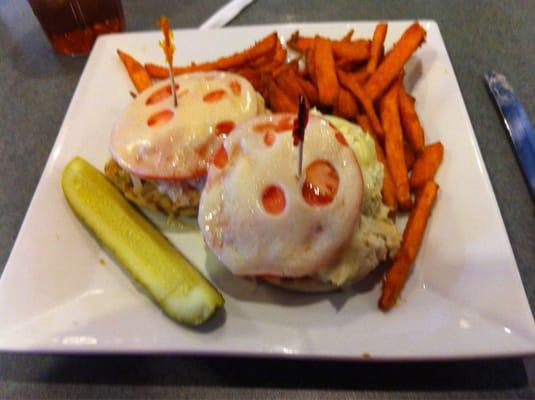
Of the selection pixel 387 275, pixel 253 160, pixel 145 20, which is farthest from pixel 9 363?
pixel 145 20

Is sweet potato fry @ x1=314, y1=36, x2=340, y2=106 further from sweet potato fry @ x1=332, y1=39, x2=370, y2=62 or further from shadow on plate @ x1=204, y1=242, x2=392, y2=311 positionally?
shadow on plate @ x1=204, y1=242, x2=392, y2=311

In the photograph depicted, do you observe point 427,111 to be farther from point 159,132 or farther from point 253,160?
point 159,132

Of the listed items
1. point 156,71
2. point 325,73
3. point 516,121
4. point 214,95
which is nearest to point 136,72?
point 156,71

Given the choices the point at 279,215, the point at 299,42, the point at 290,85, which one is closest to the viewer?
the point at 279,215

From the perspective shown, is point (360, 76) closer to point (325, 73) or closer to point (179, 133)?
point (325, 73)

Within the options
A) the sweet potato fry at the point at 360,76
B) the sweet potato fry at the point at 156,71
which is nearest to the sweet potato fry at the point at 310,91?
the sweet potato fry at the point at 360,76

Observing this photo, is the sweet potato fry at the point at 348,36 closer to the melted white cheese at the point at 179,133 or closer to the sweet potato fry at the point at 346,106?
the sweet potato fry at the point at 346,106
